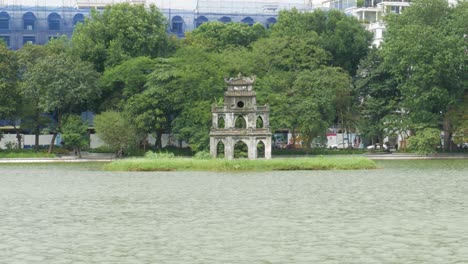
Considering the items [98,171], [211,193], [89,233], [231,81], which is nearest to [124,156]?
[231,81]

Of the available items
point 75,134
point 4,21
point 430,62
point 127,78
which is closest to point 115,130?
point 75,134

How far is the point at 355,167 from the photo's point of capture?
63.4 metres

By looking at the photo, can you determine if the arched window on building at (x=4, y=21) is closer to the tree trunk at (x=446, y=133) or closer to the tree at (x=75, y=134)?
the tree at (x=75, y=134)

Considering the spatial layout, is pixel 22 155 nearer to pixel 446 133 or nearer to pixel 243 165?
pixel 243 165

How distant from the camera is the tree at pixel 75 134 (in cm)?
8306

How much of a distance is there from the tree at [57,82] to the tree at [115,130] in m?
3.92

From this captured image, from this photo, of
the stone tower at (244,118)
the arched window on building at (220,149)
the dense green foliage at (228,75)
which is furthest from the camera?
the dense green foliage at (228,75)

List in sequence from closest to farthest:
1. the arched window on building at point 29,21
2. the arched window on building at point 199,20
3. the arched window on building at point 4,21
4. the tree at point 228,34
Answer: the tree at point 228,34
the arched window on building at point 4,21
the arched window on building at point 29,21
the arched window on building at point 199,20

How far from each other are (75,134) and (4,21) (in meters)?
39.4

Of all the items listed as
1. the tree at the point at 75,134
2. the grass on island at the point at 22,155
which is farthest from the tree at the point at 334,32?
the grass on island at the point at 22,155

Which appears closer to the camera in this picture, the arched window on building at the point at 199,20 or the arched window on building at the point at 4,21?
the arched window on building at the point at 4,21

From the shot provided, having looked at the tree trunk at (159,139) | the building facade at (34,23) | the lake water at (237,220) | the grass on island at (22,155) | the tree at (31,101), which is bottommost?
the lake water at (237,220)

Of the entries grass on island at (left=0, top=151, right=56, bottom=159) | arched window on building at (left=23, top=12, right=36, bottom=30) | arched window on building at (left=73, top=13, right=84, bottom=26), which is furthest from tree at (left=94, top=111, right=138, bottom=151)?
arched window on building at (left=23, top=12, right=36, bottom=30)

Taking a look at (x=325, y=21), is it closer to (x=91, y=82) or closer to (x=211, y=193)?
(x=91, y=82)
